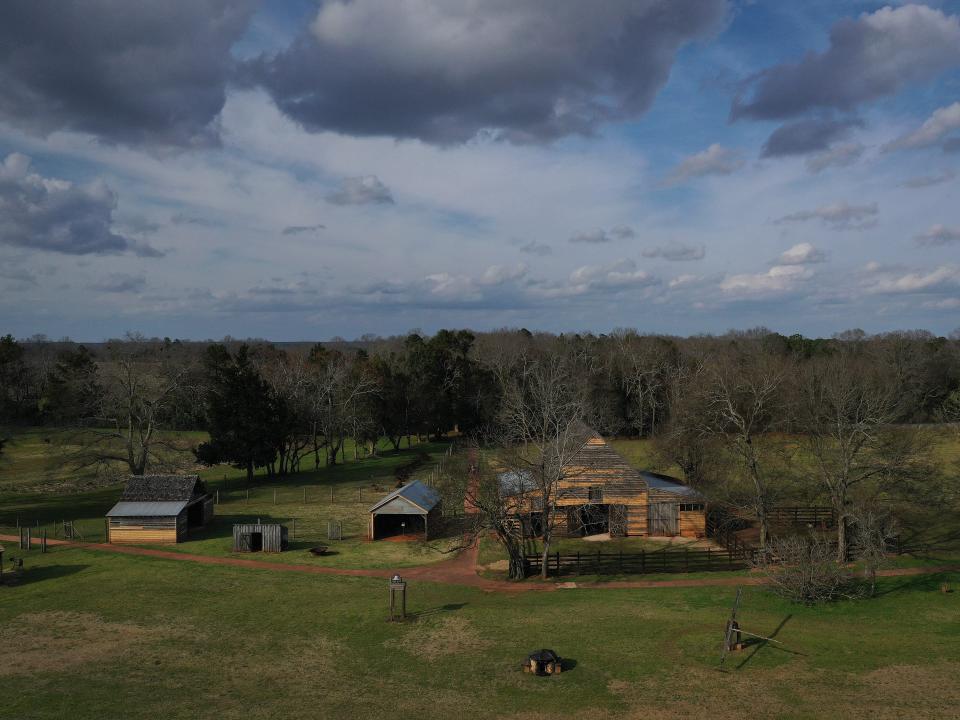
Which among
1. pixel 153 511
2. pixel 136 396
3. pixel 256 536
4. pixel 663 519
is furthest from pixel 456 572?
pixel 136 396

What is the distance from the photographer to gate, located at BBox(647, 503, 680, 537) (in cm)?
4219

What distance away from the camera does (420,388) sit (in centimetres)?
8600

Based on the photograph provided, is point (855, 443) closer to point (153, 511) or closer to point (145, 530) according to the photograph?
point (153, 511)

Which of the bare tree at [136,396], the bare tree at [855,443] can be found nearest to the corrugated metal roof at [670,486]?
the bare tree at [855,443]

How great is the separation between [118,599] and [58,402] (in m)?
71.2

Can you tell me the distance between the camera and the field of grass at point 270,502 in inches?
1561

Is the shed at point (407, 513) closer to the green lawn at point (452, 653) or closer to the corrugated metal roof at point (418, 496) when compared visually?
the corrugated metal roof at point (418, 496)

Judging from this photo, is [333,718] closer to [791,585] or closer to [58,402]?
[791,585]

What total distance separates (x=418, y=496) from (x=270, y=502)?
690 inches

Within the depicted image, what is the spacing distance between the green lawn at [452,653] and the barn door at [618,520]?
10993 millimetres

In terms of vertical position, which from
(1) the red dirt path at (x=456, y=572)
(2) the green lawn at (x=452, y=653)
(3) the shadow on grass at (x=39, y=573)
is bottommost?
(1) the red dirt path at (x=456, y=572)

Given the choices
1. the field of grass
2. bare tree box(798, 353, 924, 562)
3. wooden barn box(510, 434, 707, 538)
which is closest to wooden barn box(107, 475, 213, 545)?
the field of grass

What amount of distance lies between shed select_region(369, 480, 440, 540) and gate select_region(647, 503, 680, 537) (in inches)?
540

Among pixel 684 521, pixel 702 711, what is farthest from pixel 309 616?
pixel 684 521
